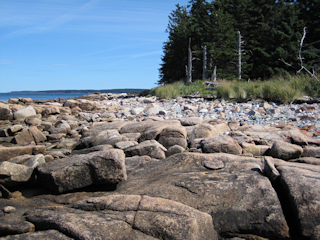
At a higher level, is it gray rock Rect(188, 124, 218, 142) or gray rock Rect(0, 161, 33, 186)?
gray rock Rect(188, 124, 218, 142)

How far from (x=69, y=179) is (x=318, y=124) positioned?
587 cm

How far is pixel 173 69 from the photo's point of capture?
3666 cm

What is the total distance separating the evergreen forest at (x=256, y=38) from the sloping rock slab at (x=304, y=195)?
19756mm

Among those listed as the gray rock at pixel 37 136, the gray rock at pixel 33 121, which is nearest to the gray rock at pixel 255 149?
the gray rock at pixel 37 136

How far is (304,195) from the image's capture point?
8.43ft

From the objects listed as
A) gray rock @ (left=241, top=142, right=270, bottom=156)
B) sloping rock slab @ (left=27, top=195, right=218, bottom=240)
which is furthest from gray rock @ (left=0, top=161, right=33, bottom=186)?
gray rock @ (left=241, top=142, right=270, bottom=156)

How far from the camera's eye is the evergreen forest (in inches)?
910

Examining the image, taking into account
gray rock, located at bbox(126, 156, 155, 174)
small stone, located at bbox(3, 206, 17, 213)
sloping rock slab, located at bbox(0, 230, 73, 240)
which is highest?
gray rock, located at bbox(126, 156, 155, 174)

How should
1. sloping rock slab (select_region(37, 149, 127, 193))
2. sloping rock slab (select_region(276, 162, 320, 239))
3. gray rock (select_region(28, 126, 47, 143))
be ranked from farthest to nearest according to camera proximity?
gray rock (select_region(28, 126, 47, 143)), sloping rock slab (select_region(37, 149, 127, 193)), sloping rock slab (select_region(276, 162, 320, 239))

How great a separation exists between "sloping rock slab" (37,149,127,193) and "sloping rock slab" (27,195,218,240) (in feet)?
1.70

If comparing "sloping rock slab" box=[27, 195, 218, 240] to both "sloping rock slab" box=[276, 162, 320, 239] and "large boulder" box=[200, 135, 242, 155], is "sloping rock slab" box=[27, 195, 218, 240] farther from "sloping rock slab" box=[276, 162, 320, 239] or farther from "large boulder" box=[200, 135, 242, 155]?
"large boulder" box=[200, 135, 242, 155]

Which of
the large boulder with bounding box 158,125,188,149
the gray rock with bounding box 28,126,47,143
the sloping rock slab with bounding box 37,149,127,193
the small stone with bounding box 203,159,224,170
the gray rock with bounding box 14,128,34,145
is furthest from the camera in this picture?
the gray rock with bounding box 28,126,47,143

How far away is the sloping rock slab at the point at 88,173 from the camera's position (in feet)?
10.2

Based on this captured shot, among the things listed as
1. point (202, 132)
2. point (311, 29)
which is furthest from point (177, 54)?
point (202, 132)
